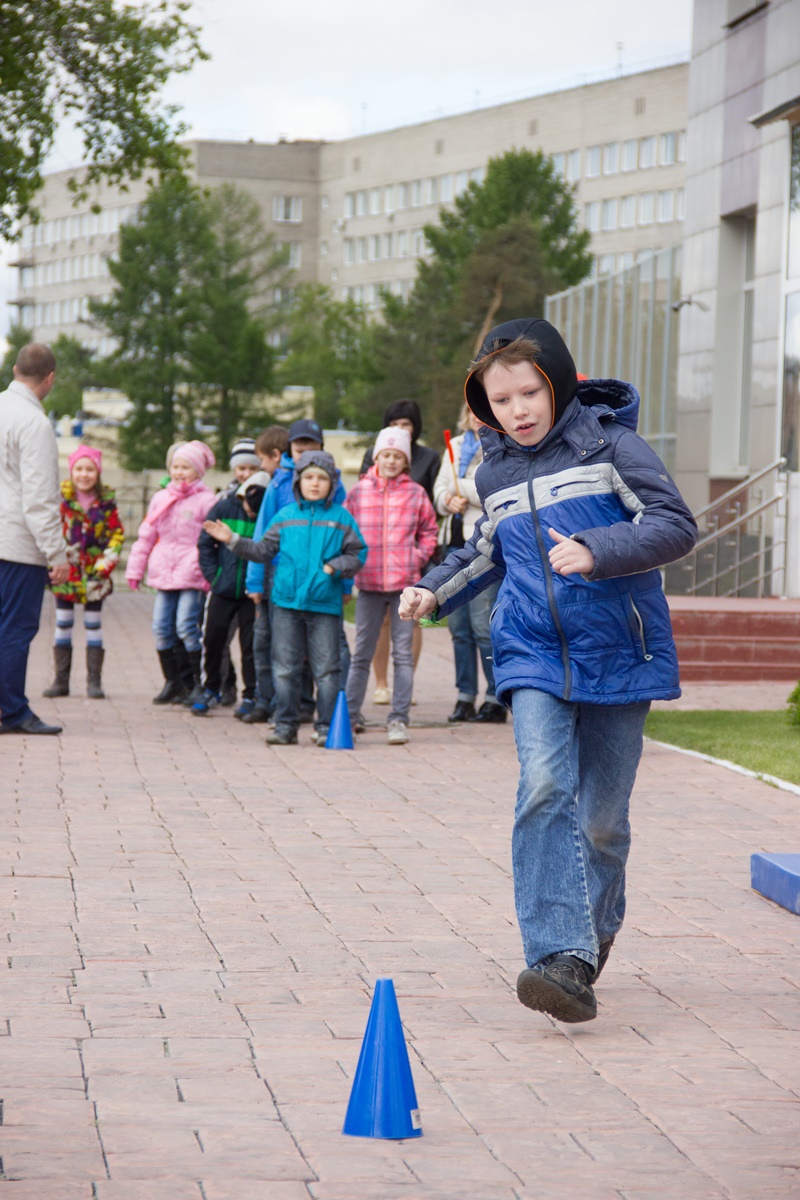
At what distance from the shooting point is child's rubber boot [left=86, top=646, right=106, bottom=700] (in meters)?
13.6

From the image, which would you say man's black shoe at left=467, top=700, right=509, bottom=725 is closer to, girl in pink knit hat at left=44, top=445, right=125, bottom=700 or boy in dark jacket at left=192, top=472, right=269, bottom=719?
boy in dark jacket at left=192, top=472, right=269, bottom=719

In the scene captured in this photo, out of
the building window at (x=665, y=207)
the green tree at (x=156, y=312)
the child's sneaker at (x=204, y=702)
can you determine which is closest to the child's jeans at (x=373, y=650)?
the child's sneaker at (x=204, y=702)

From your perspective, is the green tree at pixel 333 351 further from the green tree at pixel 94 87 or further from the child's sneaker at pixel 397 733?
the child's sneaker at pixel 397 733

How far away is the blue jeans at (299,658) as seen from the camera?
1098 centimetres

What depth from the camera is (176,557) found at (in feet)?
41.9

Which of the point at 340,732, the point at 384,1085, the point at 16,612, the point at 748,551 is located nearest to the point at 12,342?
the point at 748,551

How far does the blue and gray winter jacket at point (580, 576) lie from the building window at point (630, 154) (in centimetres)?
8924

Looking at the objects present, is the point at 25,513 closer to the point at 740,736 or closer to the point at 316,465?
the point at 316,465

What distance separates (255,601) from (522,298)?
→ 52.6 metres

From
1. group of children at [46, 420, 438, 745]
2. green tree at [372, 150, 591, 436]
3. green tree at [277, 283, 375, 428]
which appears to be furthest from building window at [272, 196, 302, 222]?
group of children at [46, 420, 438, 745]

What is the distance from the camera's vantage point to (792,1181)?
→ 12.4ft

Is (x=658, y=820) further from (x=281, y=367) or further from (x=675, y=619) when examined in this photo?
(x=281, y=367)

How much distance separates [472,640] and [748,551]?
33.5 feet

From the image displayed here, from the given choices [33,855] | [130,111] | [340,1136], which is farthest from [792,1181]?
[130,111]
